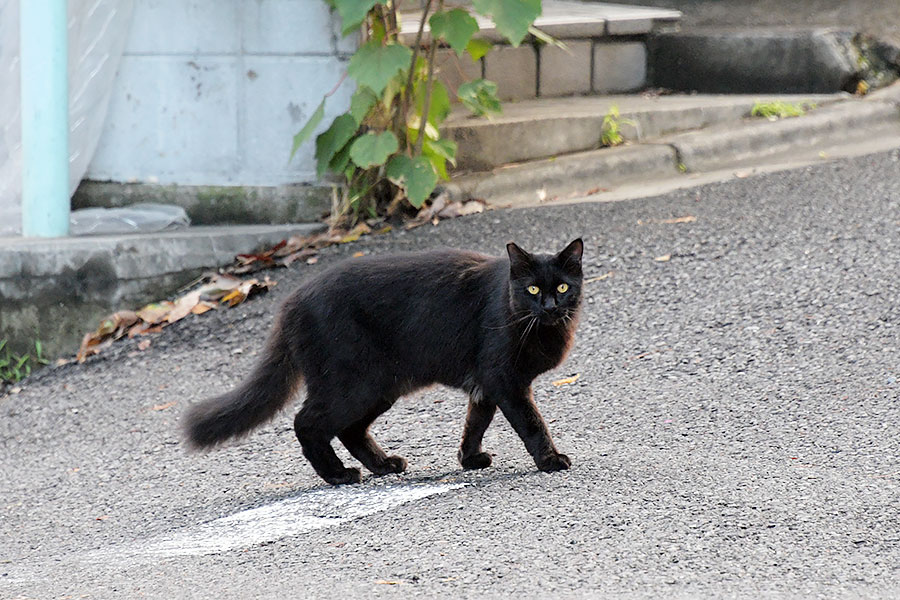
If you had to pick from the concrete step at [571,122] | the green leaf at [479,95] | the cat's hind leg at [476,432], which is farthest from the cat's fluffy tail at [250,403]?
the concrete step at [571,122]

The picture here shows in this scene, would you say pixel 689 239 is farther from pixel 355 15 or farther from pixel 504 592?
pixel 504 592

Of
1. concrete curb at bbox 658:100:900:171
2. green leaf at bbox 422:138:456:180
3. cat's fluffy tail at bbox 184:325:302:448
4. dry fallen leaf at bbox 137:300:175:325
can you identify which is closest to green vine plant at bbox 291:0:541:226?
green leaf at bbox 422:138:456:180

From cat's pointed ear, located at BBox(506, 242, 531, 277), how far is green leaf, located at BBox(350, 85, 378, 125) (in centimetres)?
249

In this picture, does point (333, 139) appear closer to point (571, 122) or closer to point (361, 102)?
point (361, 102)

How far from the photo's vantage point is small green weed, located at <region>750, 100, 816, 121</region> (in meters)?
7.02

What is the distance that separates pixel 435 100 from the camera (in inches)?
231

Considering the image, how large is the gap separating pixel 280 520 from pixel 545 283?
3.42 ft

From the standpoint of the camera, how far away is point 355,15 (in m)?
5.20

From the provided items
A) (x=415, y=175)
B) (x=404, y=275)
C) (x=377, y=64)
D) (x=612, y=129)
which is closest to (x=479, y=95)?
(x=415, y=175)

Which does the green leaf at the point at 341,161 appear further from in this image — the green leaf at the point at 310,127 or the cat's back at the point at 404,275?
the cat's back at the point at 404,275

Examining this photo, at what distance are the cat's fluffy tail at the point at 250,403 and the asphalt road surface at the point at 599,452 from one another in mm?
222

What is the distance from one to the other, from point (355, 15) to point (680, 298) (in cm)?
203

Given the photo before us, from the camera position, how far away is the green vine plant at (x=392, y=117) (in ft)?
17.7

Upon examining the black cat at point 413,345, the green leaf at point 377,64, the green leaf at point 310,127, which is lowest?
the black cat at point 413,345
